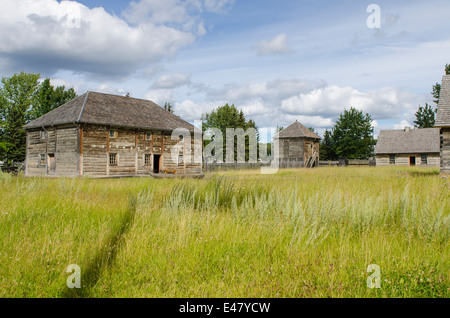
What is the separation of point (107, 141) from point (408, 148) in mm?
40208

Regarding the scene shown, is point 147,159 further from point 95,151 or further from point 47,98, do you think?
point 47,98

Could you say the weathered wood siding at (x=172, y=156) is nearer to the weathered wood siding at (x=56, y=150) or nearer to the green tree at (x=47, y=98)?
the weathered wood siding at (x=56, y=150)

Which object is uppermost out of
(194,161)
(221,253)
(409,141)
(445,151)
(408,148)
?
(409,141)

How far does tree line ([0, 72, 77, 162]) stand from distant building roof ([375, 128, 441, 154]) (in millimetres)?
51288

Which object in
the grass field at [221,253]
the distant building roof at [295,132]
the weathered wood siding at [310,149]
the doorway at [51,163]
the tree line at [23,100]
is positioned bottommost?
the grass field at [221,253]

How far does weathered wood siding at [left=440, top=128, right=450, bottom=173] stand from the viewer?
18922 millimetres

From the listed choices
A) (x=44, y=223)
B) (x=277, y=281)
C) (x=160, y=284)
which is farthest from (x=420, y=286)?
(x=44, y=223)

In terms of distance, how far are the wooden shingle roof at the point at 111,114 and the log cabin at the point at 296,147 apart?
47.5ft

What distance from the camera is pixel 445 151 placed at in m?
19.0

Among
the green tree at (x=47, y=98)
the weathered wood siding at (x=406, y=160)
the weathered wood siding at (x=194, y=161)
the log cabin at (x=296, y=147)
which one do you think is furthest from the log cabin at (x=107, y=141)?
the weathered wood siding at (x=406, y=160)

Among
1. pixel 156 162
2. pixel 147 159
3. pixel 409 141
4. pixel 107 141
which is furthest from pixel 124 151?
pixel 409 141

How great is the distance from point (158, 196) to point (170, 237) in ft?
13.0

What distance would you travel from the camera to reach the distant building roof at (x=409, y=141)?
42.4 meters

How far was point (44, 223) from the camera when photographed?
17.2ft
